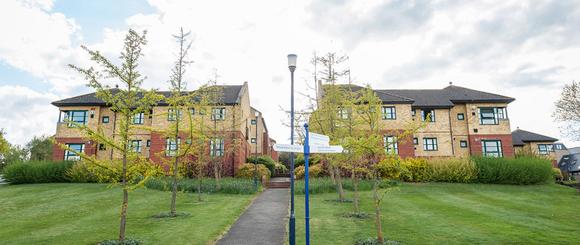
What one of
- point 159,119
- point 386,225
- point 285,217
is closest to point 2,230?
point 285,217

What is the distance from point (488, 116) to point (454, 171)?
468 inches

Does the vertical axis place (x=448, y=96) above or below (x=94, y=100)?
above

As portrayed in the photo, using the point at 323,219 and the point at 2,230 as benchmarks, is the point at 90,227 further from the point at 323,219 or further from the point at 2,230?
the point at 323,219

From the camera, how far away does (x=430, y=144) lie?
106 ft

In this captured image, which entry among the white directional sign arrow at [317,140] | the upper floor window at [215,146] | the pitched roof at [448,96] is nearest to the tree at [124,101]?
the white directional sign arrow at [317,140]

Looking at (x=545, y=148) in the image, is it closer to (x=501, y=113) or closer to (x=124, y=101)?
(x=501, y=113)

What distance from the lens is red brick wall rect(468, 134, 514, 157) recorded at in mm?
31188

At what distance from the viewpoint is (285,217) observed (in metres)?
13.2

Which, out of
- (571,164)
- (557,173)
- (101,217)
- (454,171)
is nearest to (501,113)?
(557,173)

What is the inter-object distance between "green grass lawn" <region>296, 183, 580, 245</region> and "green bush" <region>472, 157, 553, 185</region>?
109 inches

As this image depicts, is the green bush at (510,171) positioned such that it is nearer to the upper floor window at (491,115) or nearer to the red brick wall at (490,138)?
the red brick wall at (490,138)

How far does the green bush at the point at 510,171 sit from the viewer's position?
946 inches

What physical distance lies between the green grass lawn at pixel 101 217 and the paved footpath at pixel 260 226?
16.6 inches

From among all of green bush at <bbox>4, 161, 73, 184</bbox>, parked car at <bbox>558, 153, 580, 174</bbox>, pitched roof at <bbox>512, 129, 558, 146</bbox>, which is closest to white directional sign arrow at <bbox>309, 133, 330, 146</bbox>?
green bush at <bbox>4, 161, 73, 184</bbox>
